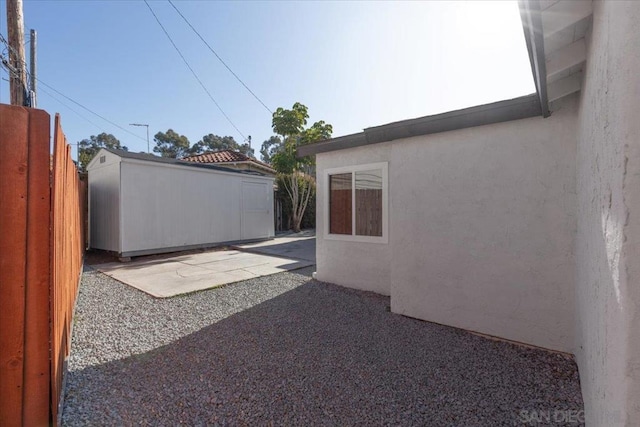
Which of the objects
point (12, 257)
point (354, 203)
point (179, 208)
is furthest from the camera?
point (179, 208)

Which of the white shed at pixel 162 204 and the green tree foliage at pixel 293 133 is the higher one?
the green tree foliage at pixel 293 133

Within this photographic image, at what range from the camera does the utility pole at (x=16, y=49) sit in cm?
519

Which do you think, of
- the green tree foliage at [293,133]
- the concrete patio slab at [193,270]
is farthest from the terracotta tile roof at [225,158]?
the concrete patio slab at [193,270]

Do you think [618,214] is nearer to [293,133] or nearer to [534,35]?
[534,35]

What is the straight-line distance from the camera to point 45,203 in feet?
5.77

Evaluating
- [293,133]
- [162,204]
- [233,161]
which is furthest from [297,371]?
[233,161]

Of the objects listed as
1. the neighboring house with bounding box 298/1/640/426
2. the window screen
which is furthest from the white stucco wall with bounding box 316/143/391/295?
the window screen

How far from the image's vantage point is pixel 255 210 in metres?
12.1

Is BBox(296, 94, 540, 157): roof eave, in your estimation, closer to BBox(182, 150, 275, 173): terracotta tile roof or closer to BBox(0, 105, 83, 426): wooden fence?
BBox(0, 105, 83, 426): wooden fence

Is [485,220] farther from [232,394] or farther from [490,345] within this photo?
[232,394]

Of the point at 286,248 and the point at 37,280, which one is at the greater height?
the point at 37,280

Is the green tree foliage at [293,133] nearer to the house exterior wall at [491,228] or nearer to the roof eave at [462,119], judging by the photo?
the roof eave at [462,119]

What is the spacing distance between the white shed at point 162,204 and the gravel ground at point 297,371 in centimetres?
469

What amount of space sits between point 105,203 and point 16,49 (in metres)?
4.73
